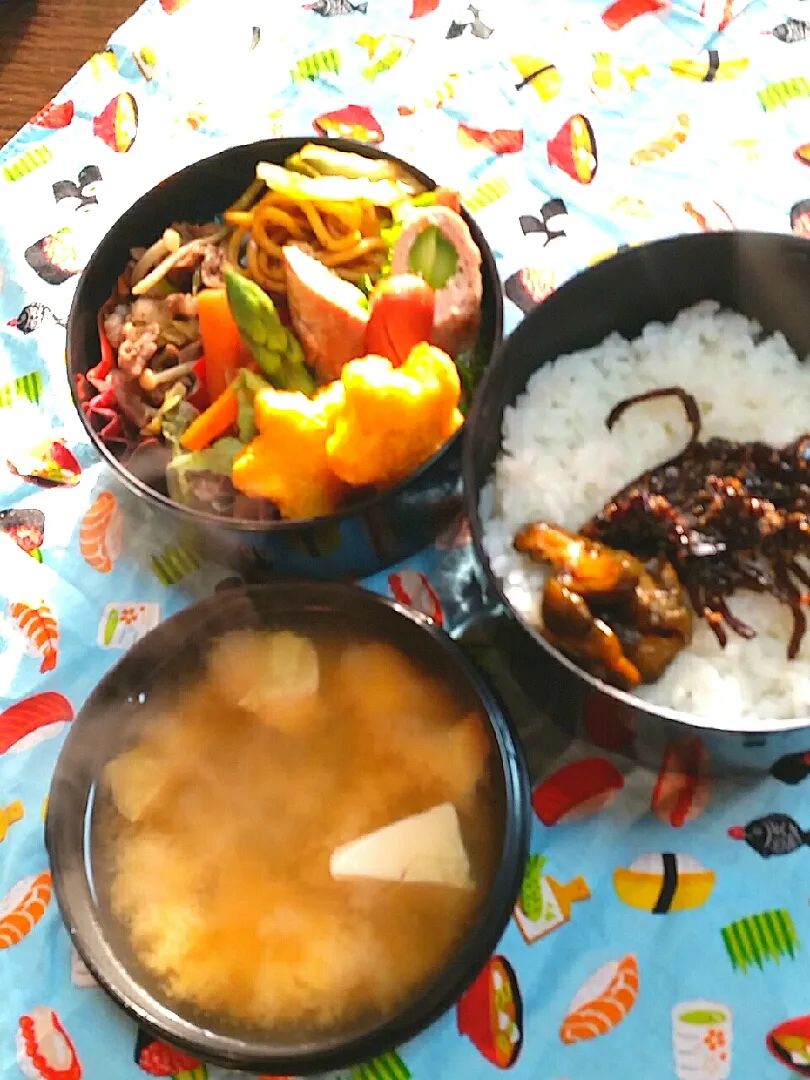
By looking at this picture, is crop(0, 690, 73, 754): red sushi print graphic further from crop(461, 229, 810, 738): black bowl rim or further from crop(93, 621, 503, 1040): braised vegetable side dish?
crop(461, 229, 810, 738): black bowl rim

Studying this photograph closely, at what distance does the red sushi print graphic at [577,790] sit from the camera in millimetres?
1363

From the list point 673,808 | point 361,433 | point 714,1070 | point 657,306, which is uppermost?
point 361,433

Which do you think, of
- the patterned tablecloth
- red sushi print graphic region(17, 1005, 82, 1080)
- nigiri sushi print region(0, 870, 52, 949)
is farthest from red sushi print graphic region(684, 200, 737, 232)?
red sushi print graphic region(17, 1005, 82, 1080)

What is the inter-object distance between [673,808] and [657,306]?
2.54ft

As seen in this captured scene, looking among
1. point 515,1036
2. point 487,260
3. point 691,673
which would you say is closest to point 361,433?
point 487,260

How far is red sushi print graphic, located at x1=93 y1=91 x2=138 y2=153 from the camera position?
199 centimetres

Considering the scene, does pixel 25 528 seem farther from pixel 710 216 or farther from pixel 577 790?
pixel 710 216

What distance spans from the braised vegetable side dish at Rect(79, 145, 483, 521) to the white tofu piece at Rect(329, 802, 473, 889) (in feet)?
1.51

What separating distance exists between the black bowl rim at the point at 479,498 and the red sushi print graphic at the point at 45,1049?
83cm

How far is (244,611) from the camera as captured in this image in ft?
4.74

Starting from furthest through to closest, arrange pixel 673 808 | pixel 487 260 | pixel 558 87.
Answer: pixel 558 87 → pixel 487 260 → pixel 673 808

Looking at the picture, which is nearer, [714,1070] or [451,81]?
[714,1070]

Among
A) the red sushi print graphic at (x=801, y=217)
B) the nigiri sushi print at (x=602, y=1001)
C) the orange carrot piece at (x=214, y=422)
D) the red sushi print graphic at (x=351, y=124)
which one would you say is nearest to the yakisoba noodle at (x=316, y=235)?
the orange carrot piece at (x=214, y=422)

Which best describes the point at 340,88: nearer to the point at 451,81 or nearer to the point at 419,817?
the point at 451,81
